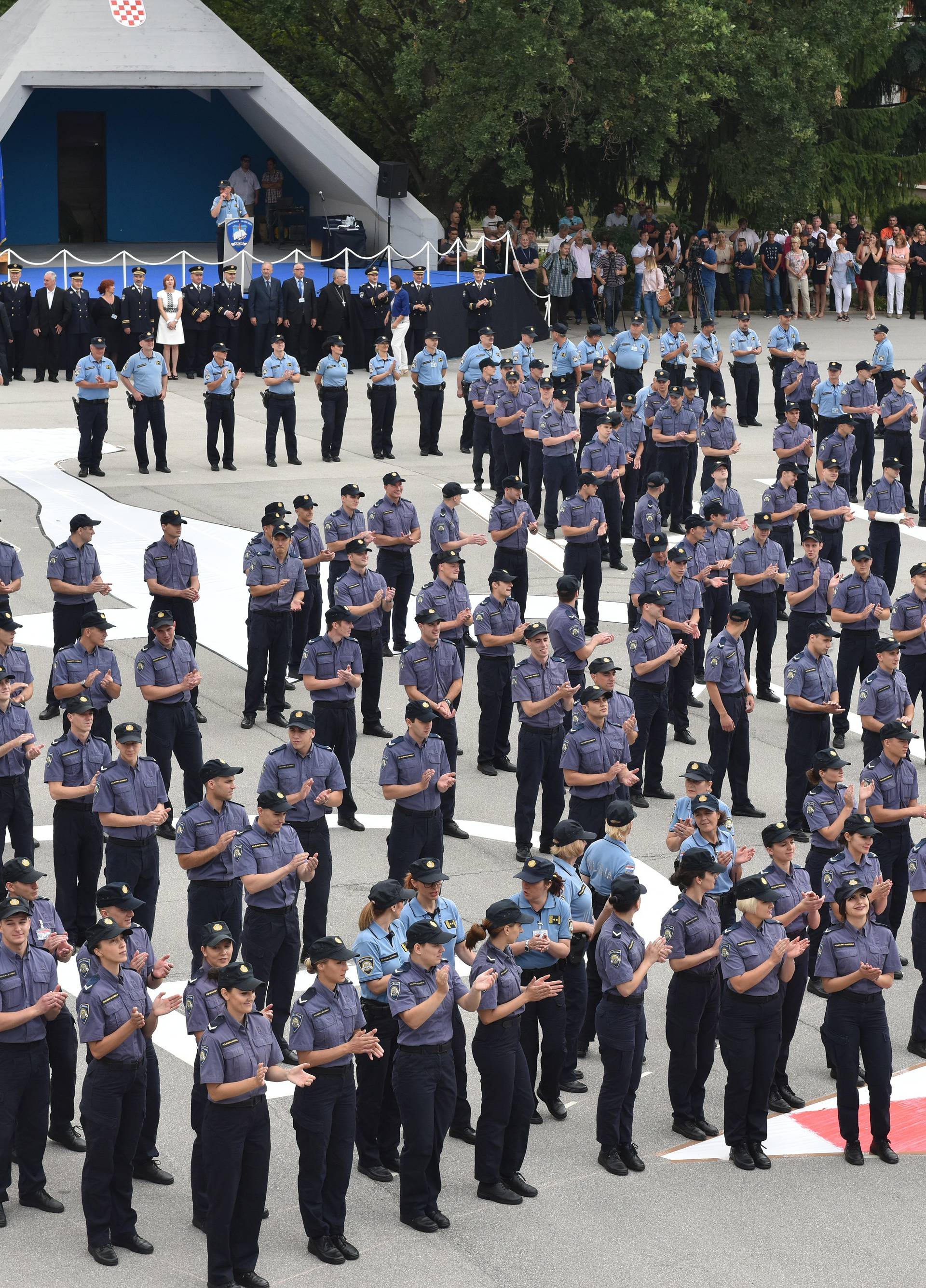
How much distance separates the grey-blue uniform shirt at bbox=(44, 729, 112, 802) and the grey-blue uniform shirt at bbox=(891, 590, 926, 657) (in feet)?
22.4

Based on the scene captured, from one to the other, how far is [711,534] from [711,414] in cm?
424

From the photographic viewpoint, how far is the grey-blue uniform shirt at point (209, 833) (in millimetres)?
9922

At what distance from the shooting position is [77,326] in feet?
84.1

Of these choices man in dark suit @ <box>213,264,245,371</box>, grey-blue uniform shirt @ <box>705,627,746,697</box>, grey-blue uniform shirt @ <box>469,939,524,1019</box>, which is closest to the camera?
grey-blue uniform shirt @ <box>469,939,524,1019</box>

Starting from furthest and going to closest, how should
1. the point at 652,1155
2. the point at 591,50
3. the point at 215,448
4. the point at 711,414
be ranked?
the point at 591,50 → the point at 215,448 → the point at 711,414 → the point at 652,1155

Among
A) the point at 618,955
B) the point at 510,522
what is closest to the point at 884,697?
the point at 510,522

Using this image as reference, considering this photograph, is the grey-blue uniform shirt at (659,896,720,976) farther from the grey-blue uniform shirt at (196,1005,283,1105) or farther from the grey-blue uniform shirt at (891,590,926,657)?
the grey-blue uniform shirt at (891,590,926,657)

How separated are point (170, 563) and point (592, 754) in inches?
180

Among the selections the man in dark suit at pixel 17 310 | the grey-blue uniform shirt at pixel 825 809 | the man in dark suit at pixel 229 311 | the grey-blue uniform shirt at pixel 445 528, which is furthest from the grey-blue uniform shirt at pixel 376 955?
the man in dark suit at pixel 17 310

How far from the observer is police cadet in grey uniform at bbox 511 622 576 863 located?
12.4m

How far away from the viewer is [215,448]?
71.5 ft

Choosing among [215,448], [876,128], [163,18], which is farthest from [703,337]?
[876,128]

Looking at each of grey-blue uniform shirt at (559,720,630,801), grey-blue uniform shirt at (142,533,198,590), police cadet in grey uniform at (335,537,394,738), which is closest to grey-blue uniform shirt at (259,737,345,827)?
grey-blue uniform shirt at (559,720,630,801)

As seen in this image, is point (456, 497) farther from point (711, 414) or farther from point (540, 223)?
point (540, 223)
